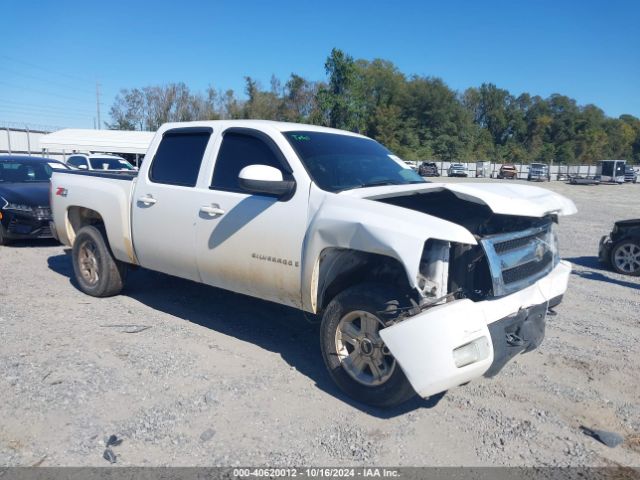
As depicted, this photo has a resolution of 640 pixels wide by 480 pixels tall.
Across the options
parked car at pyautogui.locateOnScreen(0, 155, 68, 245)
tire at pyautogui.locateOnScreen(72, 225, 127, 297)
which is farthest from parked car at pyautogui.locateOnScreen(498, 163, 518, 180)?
tire at pyautogui.locateOnScreen(72, 225, 127, 297)

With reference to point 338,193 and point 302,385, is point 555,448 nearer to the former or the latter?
point 302,385

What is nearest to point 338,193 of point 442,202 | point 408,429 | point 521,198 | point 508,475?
point 442,202

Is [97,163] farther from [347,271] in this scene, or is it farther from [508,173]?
[508,173]

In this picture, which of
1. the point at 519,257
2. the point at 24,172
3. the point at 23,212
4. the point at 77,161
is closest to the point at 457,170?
the point at 77,161

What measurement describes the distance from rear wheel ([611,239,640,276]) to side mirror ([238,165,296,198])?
6604 mm

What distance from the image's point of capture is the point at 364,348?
3.74m

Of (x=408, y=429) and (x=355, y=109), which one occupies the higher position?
(x=355, y=109)

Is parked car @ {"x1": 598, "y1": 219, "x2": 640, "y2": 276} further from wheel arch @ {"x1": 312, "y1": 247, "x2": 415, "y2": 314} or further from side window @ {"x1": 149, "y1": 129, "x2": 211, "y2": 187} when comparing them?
side window @ {"x1": 149, "y1": 129, "x2": 211, "y2": 187}

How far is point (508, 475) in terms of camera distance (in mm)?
3020

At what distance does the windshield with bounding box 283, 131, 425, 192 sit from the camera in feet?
14.2

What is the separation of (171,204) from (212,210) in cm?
64

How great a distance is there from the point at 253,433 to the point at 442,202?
7.64 ft

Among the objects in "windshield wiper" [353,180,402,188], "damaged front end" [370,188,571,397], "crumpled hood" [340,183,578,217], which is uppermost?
"windshield wiper" [353,180,402,188]

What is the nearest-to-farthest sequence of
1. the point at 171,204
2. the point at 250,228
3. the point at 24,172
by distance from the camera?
the point at 250,228 < the point at 171,204 < the point at 24,172
